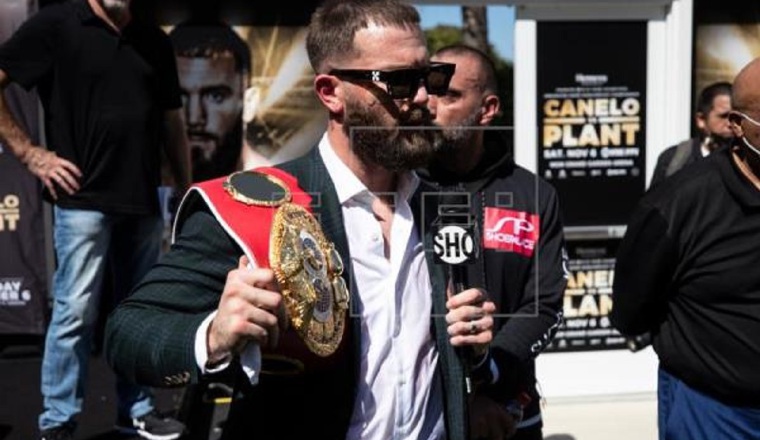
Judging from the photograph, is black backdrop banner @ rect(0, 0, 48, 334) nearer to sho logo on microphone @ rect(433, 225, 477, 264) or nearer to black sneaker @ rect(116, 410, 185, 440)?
black sneaker @ rect(116, 410, 185, 440)

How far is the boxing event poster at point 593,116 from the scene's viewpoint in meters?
5.19

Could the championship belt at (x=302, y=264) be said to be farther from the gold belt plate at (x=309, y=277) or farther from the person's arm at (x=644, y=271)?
the person's arm at (x=644, y=271)

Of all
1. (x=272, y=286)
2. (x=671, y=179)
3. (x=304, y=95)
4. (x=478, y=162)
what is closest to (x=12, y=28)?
(x=304, y=95)

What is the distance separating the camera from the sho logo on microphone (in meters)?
1.72

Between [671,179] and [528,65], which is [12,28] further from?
[671,179]

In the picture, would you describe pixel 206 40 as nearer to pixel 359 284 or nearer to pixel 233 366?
pixel 359 284

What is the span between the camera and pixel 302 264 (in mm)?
1566

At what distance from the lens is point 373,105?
1.79m

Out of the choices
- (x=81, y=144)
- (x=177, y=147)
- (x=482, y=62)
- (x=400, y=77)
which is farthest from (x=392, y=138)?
(x=177, y=147)

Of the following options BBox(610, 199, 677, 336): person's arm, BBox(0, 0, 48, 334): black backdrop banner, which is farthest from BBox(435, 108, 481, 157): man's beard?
BBox(0, 0, 48, 334): black backdrop banner

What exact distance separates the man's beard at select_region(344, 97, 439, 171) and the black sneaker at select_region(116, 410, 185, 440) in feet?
9.65

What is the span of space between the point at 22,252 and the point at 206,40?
1571 millimetres

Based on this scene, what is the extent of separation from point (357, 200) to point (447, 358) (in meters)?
0.35

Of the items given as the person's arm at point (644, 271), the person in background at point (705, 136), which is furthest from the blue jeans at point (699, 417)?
the person in background at point (705, 136)
